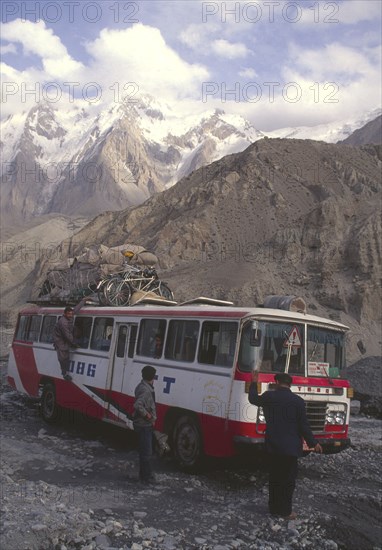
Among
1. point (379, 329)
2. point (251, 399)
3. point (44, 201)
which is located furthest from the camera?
point (44, 201)

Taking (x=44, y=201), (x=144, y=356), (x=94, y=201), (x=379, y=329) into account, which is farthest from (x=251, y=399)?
(x=44, y=201)

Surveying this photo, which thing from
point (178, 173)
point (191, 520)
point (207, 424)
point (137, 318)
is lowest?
point (191, 520)

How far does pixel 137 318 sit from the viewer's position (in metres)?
10.4

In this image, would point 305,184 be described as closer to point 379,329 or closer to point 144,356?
point 379,329

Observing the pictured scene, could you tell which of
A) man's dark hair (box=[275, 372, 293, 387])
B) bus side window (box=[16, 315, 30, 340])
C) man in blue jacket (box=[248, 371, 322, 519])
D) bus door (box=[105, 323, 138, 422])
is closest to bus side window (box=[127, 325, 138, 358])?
bus door (box=[105, 323, 138, 422])

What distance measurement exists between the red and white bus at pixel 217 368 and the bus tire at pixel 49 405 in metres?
1.72

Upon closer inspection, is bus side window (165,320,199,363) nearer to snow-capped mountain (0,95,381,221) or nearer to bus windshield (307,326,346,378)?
bus windshield (307,326,346,378)

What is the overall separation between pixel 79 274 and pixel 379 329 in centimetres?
2402

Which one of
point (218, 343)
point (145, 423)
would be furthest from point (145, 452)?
point (218, 343)

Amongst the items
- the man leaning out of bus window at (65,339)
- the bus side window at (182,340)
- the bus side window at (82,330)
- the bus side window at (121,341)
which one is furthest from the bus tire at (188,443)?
the man leaning out of bus window at (65,339)

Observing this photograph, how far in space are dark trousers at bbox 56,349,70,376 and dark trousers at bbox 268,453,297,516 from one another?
6402 mm

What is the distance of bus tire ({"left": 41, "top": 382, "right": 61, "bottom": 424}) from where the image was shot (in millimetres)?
12492

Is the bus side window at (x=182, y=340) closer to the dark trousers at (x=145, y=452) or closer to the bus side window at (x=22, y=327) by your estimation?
the dark trousers at (x=145, y=452)

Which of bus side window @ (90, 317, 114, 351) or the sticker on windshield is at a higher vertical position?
bus side window @ (90, 317, 114, 351)
